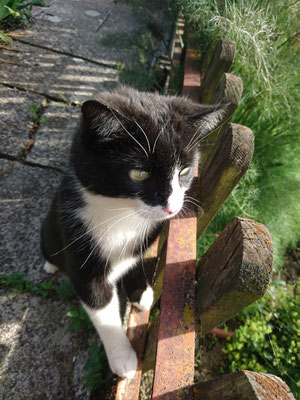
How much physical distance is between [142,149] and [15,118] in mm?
1729

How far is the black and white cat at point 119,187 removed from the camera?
89 cm

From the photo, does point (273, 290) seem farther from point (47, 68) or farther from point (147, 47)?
point (47, 68)

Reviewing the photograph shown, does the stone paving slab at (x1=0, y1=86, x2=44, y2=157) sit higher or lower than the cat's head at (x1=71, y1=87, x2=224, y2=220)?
lower

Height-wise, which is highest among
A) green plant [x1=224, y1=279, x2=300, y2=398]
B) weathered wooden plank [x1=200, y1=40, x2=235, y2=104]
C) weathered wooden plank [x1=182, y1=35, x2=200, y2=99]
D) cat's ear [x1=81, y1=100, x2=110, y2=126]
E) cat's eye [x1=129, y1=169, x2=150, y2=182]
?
weathered wooden plank [x1=200, y1=40, x2=235, y2=104]

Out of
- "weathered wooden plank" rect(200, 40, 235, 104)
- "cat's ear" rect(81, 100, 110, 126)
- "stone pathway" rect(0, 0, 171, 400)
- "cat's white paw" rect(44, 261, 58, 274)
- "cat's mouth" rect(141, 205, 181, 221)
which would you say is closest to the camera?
"cat's ear" rect(81, 100, 110, 126)

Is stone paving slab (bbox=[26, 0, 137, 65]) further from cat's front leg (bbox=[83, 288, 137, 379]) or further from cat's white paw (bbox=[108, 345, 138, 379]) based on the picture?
cat's white paw (bbox=[108, 345, 138, 379])

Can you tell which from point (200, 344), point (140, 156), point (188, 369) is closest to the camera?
point (188, 369)

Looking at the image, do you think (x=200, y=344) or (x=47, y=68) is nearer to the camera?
(x=200, y=344)

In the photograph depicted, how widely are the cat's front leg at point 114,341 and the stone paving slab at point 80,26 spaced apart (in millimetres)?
2836

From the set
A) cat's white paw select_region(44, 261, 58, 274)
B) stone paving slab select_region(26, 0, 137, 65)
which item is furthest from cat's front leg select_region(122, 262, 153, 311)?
stone paving slab select_region(26, 0, 137, 65)

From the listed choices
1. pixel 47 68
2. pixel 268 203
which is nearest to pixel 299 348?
pixel 268 203

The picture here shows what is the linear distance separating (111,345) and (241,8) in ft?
6.53

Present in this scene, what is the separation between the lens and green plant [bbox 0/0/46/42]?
8.65 ft

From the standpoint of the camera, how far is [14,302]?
1339 millimetres
